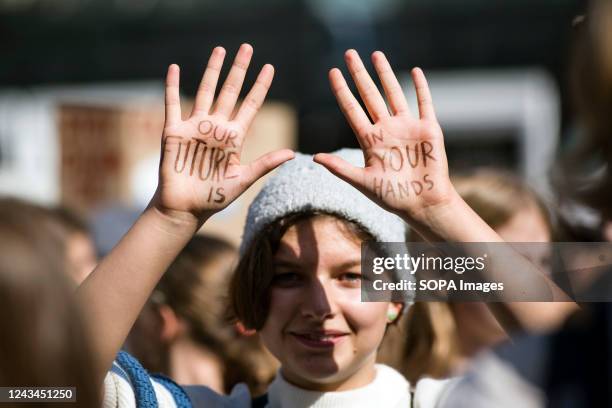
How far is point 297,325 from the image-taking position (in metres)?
1.90

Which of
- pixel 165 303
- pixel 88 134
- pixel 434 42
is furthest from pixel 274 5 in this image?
pixel 165 303

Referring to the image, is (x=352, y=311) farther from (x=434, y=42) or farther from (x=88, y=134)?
(x=434, y=42)

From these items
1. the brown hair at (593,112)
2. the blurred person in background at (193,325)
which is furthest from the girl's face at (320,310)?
the blurred person in background at (193,325)

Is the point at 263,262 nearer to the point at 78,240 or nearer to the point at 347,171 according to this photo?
the point at 347,171

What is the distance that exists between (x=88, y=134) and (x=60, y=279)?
3272 mm

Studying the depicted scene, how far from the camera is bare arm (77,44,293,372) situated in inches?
63.5

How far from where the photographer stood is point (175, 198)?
1644mm

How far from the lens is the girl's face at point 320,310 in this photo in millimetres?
1889

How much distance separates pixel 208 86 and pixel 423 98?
0.35 m

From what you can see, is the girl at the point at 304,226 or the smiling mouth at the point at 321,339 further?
the smiling mouth at the point at 321,339

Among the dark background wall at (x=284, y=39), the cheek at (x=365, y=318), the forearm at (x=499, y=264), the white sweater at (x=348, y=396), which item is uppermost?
the dark background wall at (x=284, y=39)

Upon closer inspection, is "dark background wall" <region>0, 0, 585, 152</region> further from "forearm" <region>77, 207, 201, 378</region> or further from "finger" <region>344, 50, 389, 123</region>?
"forearm" <region>77, 207, 201, 378</region>

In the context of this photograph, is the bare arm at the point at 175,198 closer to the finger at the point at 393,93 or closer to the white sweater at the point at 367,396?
the finger at the point at 393,93

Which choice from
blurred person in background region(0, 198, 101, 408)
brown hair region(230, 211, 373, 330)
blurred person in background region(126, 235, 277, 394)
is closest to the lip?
brown hair region(230, 211, 373, 330)
